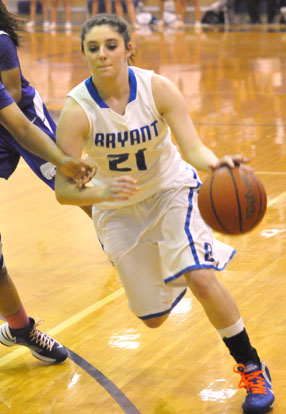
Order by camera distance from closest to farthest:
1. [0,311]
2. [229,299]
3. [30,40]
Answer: [229,299] → [0,311] → [30,40]

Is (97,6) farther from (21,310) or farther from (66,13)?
(21,310)

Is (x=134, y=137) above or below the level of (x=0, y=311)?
above

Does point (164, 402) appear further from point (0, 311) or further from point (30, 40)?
point (30, 40)

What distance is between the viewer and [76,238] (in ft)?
17.8

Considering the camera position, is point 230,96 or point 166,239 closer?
point 166,239

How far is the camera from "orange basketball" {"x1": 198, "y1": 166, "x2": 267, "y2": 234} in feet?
9.94

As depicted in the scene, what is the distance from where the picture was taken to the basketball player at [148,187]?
3.15 meters

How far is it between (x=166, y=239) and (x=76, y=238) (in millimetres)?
2213

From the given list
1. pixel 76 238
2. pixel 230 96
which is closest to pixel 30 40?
pixel 230 96

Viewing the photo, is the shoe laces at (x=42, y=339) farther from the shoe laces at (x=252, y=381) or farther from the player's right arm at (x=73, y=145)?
the shoe laces at (x=252, y=381)

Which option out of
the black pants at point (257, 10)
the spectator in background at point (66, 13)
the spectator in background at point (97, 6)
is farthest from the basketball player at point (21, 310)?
the spectator in background at point (66, 13)

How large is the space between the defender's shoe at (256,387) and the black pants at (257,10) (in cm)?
1667

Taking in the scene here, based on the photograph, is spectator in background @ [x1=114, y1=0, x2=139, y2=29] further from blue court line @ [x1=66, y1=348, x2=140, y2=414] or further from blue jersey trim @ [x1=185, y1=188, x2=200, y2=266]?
blue jersey trim @ [x1=185, y1=188, x2=200, y2=266]

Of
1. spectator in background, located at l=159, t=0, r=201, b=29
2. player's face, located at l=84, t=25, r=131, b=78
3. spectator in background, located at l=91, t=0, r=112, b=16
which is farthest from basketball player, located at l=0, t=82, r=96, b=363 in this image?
spectator in background, located at l=91, t=0, r=112, b=16
